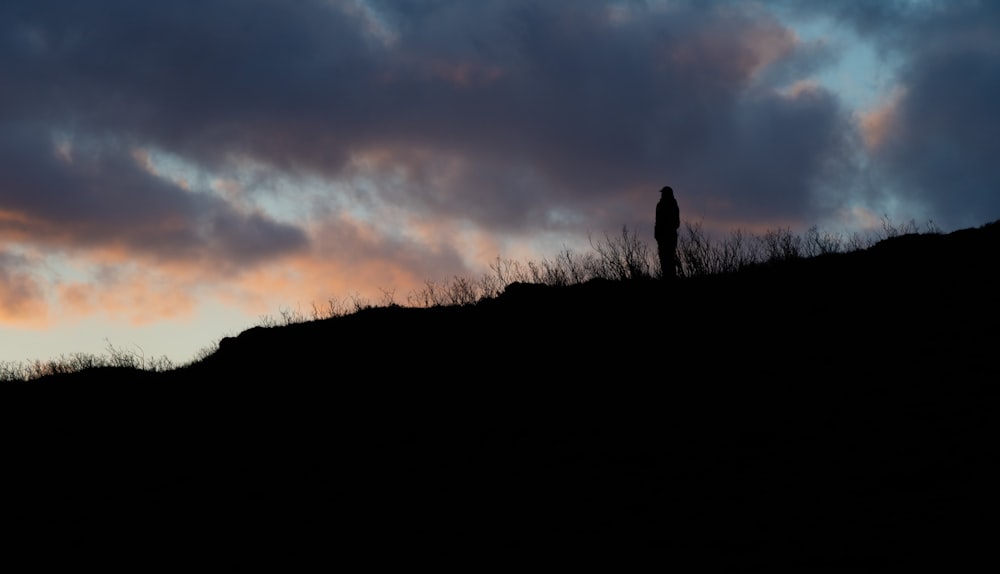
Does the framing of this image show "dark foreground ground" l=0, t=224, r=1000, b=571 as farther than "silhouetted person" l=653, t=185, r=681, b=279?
No

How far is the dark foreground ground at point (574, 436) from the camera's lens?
24.8 ft

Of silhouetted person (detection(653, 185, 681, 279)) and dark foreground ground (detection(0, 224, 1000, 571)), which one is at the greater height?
silhouetted person (detection(653, 185, 681, 279))

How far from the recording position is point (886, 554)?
6559 millimetres

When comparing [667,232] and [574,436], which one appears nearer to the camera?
[574,436]

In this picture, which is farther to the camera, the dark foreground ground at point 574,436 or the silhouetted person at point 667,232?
the silhouetted person at point 667,232

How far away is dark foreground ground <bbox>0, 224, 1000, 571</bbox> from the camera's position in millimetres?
7551

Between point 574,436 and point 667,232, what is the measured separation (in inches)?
251

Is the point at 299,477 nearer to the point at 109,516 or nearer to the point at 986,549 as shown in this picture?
the point at 109,516

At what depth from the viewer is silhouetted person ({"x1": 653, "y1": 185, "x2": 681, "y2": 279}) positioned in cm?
1487

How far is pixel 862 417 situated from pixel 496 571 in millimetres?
5069

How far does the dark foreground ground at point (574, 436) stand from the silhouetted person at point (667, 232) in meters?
1.43

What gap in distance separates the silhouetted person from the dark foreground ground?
143 centimetres

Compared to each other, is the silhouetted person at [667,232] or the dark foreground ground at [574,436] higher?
the silhouetted person at [667,232]

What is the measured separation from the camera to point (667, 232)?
1486 centimetres
